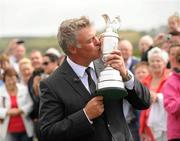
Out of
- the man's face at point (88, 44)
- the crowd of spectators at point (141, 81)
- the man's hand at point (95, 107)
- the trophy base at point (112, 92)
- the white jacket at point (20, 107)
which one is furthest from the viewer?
the white jacket at point (20, 107)

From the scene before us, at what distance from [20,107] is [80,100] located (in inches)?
203

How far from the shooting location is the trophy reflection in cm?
391

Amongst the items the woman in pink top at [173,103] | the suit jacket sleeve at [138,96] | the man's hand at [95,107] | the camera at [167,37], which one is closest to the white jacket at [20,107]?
the camera at [167,37]

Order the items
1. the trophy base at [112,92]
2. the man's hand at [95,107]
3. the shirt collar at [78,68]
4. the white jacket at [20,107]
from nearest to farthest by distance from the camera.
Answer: the trophy base at [112,92], the man's hand at [95,107], the shirt collar at [78,68], the white jacket at [20,107]

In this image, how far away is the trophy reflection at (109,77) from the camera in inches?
154

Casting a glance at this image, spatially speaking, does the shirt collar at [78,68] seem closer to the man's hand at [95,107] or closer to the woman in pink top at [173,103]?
the man's hand at [95,107]

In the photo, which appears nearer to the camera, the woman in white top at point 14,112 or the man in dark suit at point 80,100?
the man in dark suit at point 80,100

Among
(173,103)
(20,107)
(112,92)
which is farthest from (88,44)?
(20,107)

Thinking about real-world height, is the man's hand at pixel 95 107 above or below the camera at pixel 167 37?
above

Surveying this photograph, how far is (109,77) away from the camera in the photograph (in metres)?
3.93

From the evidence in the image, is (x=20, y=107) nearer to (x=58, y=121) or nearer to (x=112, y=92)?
(x=58, y=121)

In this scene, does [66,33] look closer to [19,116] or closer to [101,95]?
[101,95]

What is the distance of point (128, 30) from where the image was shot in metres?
12.9

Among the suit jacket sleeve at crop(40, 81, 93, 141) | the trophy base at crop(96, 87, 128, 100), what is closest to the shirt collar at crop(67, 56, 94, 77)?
the suit jacket sleeve at crop(40, 81, 93, 141)
